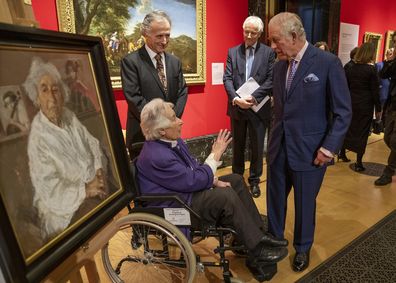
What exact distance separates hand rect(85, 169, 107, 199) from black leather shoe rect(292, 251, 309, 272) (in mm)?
1698

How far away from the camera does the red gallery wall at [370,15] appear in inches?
226

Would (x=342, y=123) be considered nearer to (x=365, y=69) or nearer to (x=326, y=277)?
(x=326, y=277)

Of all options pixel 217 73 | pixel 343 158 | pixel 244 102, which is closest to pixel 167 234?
pixel 244 102

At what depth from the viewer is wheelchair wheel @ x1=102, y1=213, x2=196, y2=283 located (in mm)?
1680

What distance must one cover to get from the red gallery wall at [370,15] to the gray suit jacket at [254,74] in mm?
3188

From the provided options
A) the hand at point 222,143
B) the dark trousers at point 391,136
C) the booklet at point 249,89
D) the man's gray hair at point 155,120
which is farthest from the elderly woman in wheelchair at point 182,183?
the dark trousers at point 391,136

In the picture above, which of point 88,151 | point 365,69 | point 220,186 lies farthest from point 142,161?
point 365,69

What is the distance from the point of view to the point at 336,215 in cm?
304

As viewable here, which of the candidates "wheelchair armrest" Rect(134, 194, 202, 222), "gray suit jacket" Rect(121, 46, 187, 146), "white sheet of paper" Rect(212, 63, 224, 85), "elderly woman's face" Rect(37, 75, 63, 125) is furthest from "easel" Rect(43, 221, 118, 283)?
"white sheet of paper" Rect(212, 63, 224, 85)

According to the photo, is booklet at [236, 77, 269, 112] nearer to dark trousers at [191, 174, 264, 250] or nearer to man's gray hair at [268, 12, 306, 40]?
man's gray hair at [268, 12, 306, 40]

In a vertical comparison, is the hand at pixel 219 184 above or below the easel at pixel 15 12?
below

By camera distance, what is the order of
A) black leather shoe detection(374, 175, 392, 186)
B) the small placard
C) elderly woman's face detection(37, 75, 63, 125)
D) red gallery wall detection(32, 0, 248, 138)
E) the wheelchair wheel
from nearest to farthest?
elderly woman's face detection(37, 75, 63, 125) → the wheelchair wheel → the small placard → black leather shoe detection(374, 175, 392, 186) → red gallery wall detection(32, 0, 248, 138)

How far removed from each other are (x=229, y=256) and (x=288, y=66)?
56.9 inches

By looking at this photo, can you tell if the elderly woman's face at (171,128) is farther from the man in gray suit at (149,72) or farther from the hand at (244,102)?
the hand at (244,102)
